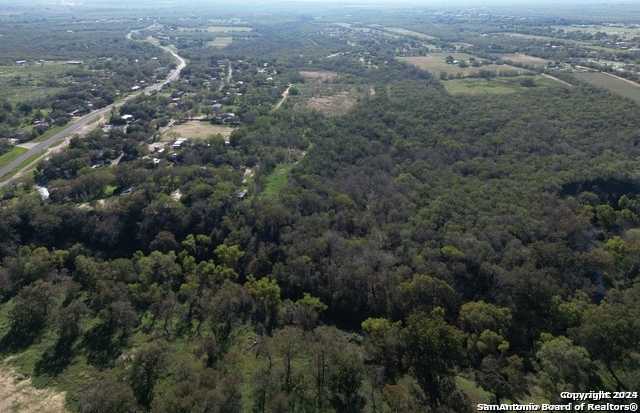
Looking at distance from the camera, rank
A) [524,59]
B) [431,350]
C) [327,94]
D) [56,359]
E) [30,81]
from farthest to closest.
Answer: [524,59], [30,81], [327,94], [56,359], [431,350]

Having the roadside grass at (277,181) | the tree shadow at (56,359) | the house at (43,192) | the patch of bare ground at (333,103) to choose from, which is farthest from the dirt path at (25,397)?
the patch of bare ground at (333,103)

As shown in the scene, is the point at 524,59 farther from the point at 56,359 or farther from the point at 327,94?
the point at 56,359

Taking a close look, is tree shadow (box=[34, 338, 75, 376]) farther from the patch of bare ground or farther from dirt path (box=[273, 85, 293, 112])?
the patch of bare ground

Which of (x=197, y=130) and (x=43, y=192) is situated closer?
(x=43, y=192)

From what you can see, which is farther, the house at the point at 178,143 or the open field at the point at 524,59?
the open field at the point at 524,59

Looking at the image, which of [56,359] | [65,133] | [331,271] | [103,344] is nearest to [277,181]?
[331,271]

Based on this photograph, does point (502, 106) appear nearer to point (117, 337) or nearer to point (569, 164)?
point (569, 164)

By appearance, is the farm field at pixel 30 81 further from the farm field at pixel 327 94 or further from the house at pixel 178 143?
the farm field at pixel 327 94

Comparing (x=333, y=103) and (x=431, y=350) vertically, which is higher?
(x=333, y=103)
